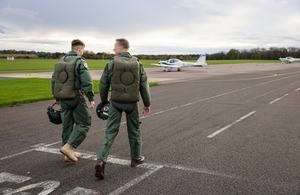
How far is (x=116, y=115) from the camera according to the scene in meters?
5.41

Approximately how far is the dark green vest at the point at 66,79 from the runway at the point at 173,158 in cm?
122

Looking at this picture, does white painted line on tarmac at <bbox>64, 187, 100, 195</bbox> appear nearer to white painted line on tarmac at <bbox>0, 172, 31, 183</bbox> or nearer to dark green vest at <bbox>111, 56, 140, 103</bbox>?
white painted line on tarmac at <bbox>0, 172, 31, 183</bbox>

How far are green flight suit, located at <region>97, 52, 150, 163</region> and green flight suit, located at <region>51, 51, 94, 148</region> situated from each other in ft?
1.30

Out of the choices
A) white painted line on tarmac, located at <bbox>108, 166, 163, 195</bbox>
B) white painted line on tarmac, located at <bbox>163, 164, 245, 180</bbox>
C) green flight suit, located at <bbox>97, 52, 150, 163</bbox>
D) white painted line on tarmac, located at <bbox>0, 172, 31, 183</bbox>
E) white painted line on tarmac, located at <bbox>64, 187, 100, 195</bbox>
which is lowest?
white painted line on tarmac, located at <bbox>0, 172, 31, 183</bbox>

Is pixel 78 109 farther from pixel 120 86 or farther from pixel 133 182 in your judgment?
pixel 133 182

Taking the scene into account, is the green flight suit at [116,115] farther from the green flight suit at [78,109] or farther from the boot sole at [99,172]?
the green flight suit at [78,109]

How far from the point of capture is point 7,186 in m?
4.70

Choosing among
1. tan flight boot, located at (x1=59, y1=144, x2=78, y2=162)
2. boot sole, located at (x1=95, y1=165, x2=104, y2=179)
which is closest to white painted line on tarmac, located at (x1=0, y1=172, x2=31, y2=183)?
tan flight boot, located at (x1=59, y1=144, x2=78, y2=162)

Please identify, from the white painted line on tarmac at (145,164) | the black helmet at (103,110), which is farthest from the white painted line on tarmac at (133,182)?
the black helmet at (103,110)

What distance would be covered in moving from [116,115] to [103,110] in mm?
354

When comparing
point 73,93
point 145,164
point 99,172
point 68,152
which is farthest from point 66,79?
point 145,164

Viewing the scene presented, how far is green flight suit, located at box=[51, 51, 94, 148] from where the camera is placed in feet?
18.6

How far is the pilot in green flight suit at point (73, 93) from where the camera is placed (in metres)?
5.66

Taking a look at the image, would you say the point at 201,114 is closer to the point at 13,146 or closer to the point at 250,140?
the point at 250,140
